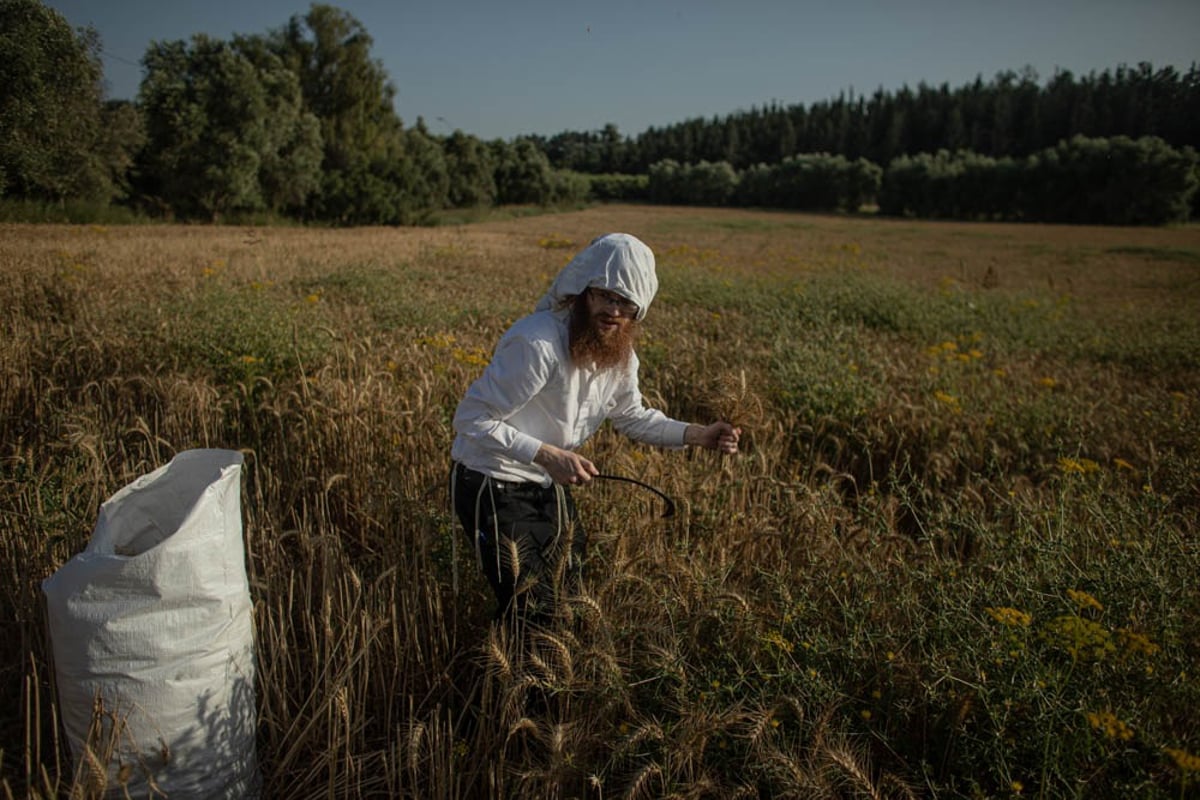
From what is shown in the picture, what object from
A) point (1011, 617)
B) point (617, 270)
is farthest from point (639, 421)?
point (1011, 617)

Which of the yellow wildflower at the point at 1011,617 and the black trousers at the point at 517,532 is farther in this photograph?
the black trousers at the point at 517,532

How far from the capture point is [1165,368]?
789 cm

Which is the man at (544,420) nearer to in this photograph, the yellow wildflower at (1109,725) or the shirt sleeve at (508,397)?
the shirt sleeve at (508,397)

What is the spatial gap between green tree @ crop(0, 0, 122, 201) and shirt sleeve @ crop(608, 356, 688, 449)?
630 cm

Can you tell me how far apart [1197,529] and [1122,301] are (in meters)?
15.1

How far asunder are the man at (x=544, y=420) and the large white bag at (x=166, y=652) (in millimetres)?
783

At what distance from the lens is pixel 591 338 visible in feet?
7.50

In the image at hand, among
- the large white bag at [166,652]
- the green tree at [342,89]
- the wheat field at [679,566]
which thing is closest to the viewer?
the large white bag at [166,652]

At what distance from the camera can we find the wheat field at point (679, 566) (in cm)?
175

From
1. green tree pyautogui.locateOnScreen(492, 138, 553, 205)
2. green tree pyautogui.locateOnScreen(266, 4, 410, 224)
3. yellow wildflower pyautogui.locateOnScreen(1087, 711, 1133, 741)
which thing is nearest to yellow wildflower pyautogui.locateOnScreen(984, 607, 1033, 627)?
yellow wildflower pyautogui.locateOnScreen(1087, 711, 1133, 741)

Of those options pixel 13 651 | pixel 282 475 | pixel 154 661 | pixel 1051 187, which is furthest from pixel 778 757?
pixel 1051 187

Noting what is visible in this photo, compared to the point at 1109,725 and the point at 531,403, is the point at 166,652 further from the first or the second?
the point at 1109,725

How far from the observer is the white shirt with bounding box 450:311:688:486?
222 cm

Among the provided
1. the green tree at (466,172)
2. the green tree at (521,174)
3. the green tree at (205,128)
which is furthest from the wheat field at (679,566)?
the green tree at (521,174)
